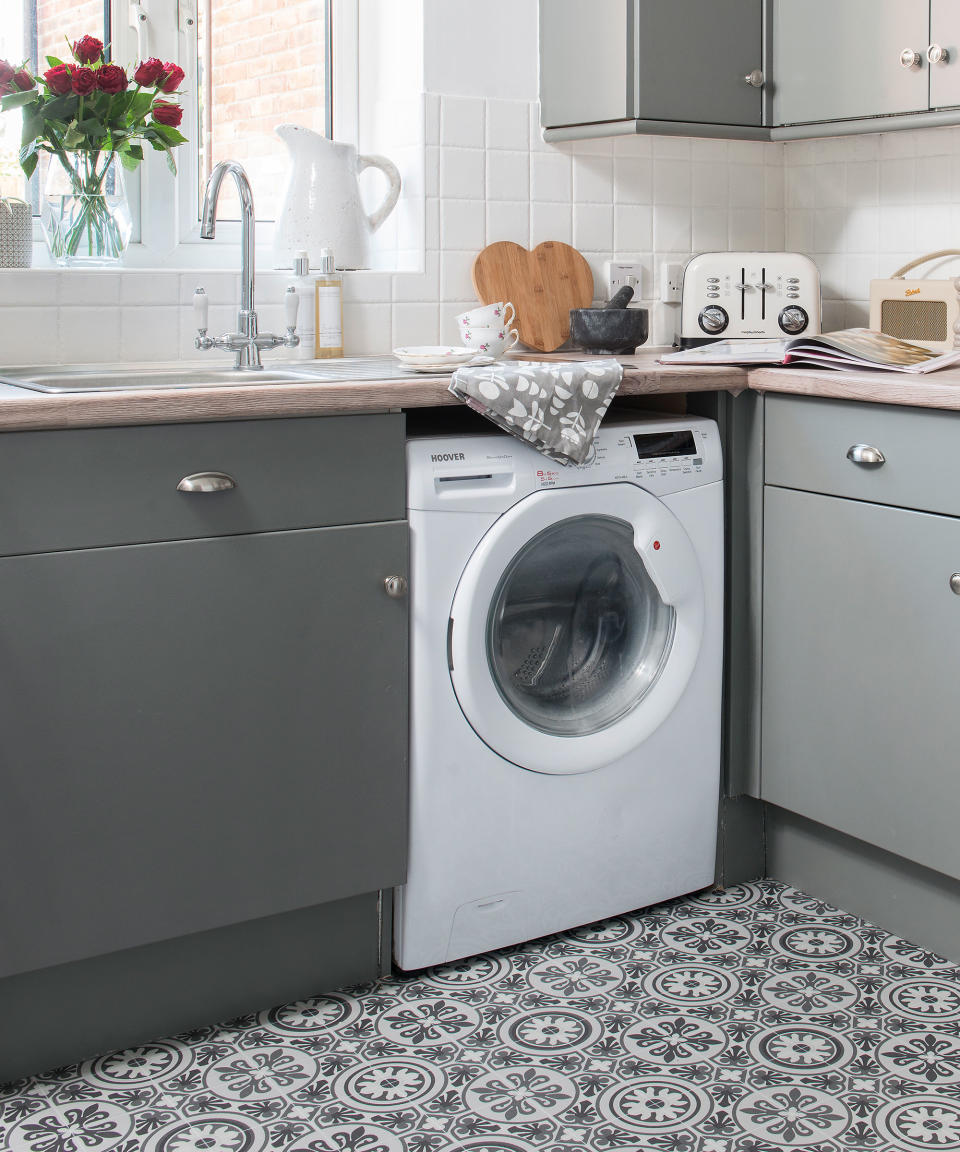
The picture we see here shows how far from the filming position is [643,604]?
90.0 inches

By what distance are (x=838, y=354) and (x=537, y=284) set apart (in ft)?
2.67

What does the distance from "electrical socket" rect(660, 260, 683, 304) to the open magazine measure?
0.63 m

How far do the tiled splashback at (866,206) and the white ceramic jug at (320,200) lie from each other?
1038mm

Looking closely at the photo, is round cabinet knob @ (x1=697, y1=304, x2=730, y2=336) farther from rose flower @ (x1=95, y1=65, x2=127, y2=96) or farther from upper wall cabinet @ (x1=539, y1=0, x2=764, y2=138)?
rose flower @ (x1=95, y1=65, x2=127, y2=96)

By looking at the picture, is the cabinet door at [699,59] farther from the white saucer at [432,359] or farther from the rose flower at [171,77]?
the rose flower at [171,77]

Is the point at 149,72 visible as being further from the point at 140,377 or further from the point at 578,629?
the point at 578,629

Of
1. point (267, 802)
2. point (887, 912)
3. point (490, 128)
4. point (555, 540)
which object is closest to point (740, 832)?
point (887, 912)

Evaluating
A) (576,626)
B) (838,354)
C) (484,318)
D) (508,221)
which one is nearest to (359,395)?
(576,626)

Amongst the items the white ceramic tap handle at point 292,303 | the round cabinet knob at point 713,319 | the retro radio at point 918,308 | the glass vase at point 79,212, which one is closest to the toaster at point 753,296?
the round cabinet knob at point 713,319

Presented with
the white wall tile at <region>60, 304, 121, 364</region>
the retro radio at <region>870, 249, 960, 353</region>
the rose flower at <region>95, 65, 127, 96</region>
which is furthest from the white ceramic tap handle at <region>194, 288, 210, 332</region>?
the retro radio at <region>870, 249, 960, 353</region>

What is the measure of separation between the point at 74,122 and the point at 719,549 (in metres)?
1.39

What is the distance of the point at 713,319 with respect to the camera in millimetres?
2820

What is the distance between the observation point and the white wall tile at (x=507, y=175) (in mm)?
2797

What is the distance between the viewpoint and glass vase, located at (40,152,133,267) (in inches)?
97.3
